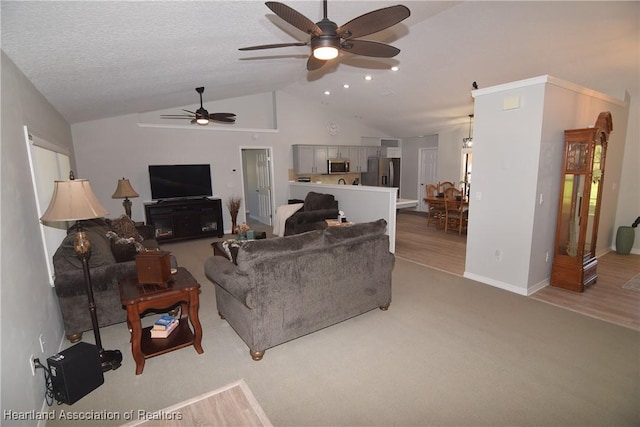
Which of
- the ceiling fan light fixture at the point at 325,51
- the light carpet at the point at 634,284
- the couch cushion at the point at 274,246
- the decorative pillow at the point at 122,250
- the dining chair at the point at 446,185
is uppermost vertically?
the ceiling fan light fixture at the point at 325,51

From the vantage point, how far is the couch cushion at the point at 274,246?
2315 millimetres

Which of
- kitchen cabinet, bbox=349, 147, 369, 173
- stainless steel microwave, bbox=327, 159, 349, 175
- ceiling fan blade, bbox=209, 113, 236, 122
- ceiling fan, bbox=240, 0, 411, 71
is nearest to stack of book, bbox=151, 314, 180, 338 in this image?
ceiling fan, bbox=240, 0, 411, 71

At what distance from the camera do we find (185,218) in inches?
251

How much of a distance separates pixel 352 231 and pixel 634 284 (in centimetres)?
386

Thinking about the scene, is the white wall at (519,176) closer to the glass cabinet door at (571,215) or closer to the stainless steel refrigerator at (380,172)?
the glass cabinet door at (571,215)

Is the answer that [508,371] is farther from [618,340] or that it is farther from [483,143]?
[483,143]

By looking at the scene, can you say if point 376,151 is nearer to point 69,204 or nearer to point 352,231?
point 352,231

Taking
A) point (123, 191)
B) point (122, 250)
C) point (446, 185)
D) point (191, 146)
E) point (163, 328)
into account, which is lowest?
point (163, 328)

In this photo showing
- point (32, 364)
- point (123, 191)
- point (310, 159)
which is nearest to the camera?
point (32, 364)

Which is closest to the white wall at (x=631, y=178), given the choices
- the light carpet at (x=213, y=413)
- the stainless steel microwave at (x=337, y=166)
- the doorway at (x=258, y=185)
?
the stainless steel microwave at (x=337, y=166)

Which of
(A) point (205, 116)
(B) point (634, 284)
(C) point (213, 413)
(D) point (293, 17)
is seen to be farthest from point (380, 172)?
(C) point (213, 413)

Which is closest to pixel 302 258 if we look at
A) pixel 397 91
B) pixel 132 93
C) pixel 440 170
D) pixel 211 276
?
pixel 211 276

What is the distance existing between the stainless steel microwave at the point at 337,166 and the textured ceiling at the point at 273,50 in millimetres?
2209

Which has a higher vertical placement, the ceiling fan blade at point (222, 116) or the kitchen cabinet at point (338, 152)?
the ceiling fan blade at point (222, 116)
